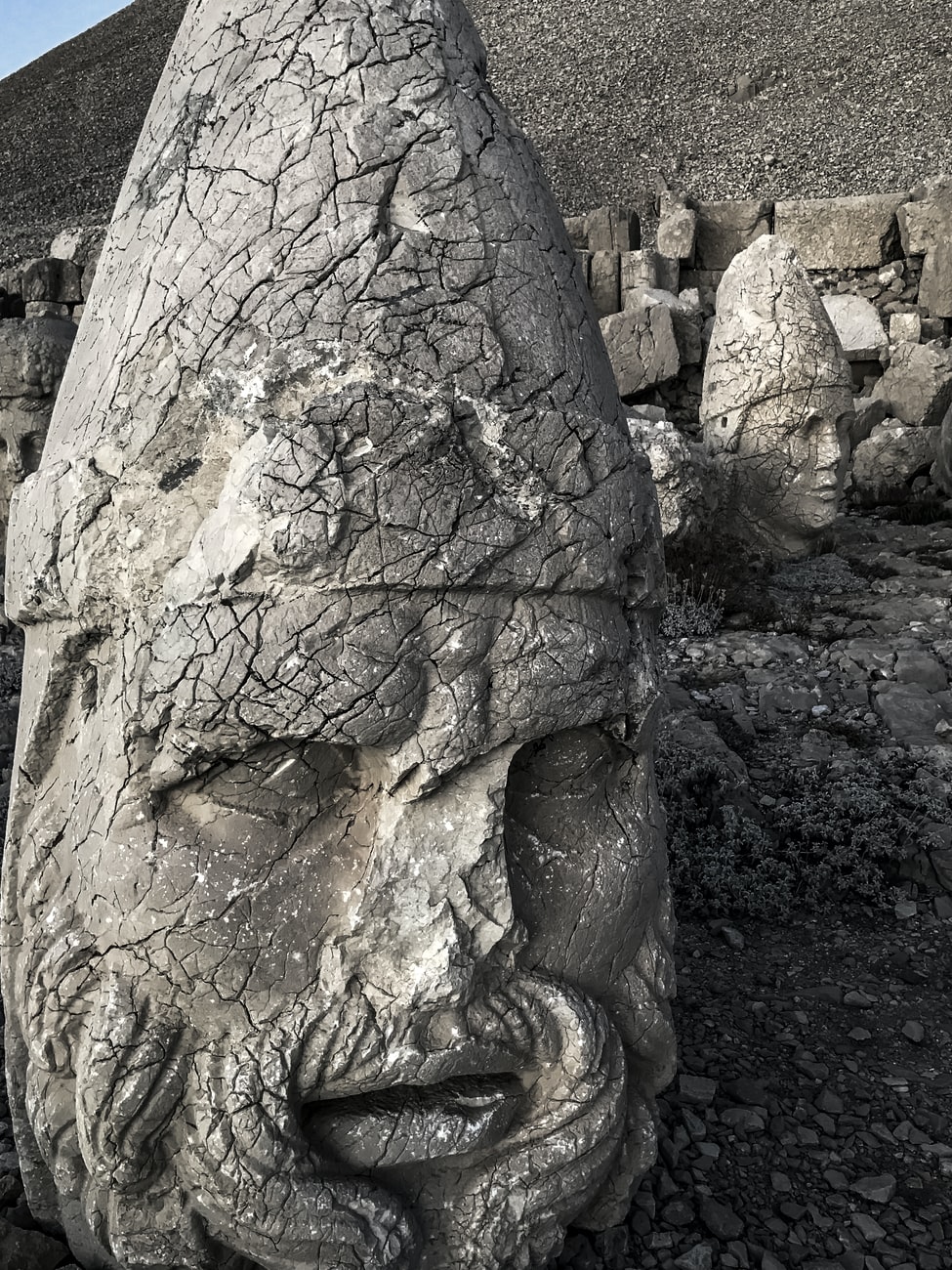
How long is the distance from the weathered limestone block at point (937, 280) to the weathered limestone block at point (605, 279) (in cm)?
416

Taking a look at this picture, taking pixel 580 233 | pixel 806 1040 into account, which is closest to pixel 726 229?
pixel 580 233

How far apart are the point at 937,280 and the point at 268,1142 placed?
1472cm

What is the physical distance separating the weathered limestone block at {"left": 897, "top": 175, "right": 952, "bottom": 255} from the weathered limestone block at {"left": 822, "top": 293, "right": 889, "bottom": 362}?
93cm

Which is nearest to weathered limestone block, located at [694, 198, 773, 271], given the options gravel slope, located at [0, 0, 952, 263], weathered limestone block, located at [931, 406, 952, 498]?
gravel slope, located at [0, 0, 952, 263]

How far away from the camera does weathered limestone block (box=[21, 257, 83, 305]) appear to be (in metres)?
11.3

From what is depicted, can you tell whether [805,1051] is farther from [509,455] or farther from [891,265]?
[891,265]

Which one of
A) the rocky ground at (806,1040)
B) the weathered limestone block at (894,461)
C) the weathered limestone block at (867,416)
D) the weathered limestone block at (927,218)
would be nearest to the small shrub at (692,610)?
the rocky ground at (806,1040)

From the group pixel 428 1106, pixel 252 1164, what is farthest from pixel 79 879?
pixel 428 1106

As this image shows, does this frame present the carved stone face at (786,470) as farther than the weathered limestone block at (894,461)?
No

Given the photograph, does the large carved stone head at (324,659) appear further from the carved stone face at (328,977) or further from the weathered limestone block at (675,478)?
the weathered limestone block at (675,478)

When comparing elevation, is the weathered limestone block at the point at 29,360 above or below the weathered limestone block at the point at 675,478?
above

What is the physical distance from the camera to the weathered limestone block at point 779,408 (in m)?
7.91

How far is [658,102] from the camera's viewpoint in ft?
87.3

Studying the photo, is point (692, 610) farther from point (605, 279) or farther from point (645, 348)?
point (605, 279)
